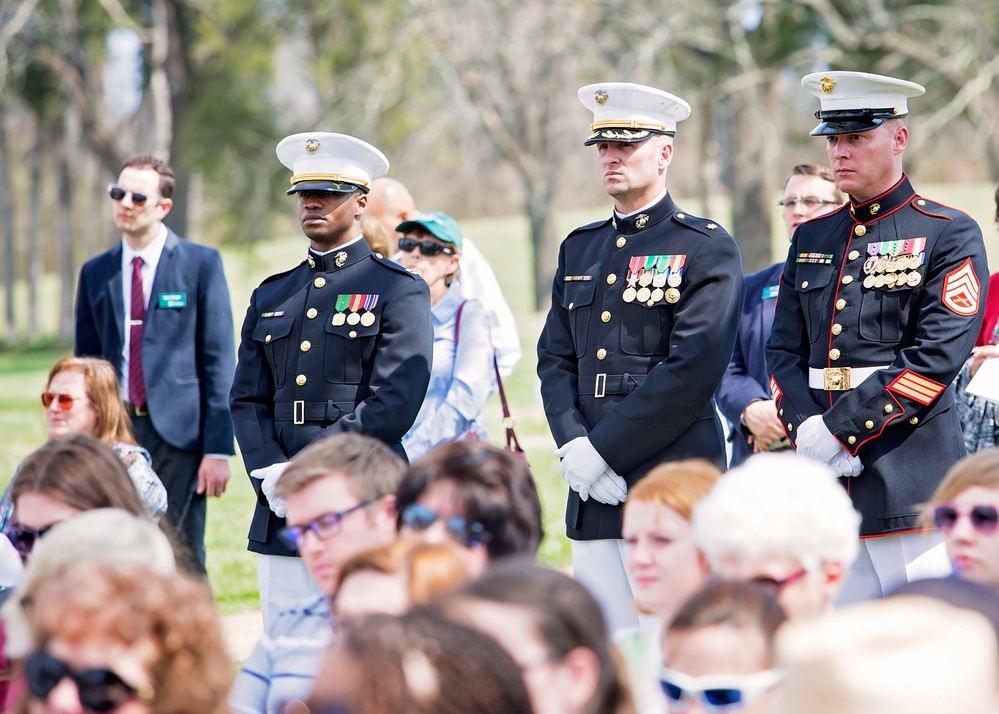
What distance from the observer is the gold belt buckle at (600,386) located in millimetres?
4340

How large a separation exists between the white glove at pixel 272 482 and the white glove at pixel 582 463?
0.92 metres

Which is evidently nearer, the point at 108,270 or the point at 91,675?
the point at 91,675

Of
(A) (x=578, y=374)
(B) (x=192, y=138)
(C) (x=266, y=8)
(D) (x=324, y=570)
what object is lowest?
(D) (x=324, y=570)

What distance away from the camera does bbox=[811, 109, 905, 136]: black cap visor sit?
13.7 feet

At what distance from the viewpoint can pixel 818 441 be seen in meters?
4.04

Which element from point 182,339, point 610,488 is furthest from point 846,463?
point 182,339

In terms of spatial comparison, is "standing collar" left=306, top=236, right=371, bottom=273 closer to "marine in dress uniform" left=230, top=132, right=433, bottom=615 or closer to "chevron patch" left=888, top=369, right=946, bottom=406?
"marine in dress uniform" left=230, top=132, right=433, bottom=615

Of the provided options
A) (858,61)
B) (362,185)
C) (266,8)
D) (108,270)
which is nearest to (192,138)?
(266,8)

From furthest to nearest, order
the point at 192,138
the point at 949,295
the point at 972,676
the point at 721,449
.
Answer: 1. the point at 192,138
2. the point at 721,449
3. the point at 949,295
4. the point at 972,676

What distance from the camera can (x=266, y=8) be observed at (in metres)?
22.4

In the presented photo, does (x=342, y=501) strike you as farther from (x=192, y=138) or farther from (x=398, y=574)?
(x=192, y=138)

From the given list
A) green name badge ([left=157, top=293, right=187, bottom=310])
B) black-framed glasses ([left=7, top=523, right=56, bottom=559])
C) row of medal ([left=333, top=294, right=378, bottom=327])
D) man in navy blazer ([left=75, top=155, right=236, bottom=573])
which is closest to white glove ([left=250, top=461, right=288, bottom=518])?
row of medal ([left=333, top=294, right=378, bottom=327])

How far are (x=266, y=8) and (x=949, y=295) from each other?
20.0 meters

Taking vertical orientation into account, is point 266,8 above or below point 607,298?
above
